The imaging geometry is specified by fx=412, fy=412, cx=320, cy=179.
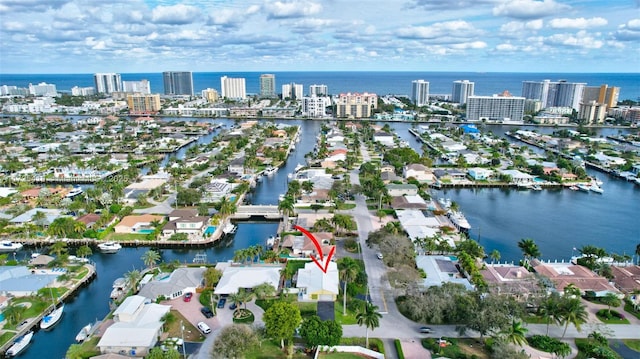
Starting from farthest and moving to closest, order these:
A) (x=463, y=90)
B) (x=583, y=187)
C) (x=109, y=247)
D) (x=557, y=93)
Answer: (x=463, y=90) < (x=557, y=93) < (x=583, y=187) < (x=109, y=247)

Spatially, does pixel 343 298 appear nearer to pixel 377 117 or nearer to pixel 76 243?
pixel 76 243

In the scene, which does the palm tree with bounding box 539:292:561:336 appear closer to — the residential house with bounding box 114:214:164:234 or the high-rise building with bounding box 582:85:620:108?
the residential house with bounding box 114:214:164:234

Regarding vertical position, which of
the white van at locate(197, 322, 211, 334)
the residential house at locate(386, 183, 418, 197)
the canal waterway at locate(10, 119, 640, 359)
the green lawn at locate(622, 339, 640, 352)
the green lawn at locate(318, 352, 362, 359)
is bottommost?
the canal waterway at locate(10, 119, 640, 359)

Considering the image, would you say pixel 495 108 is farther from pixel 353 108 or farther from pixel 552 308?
pixel 552 308

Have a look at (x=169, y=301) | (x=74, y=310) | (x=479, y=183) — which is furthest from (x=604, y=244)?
(x=74, y=310)

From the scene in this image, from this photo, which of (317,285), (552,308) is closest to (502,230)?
(552,308)

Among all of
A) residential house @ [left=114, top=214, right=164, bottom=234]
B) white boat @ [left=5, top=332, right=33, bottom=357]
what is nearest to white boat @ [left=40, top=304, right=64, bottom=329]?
white boat @ [left=5, top=332, right=33, bottom=357]

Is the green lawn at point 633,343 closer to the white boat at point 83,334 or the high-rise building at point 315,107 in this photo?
the white boat at point 83,334
